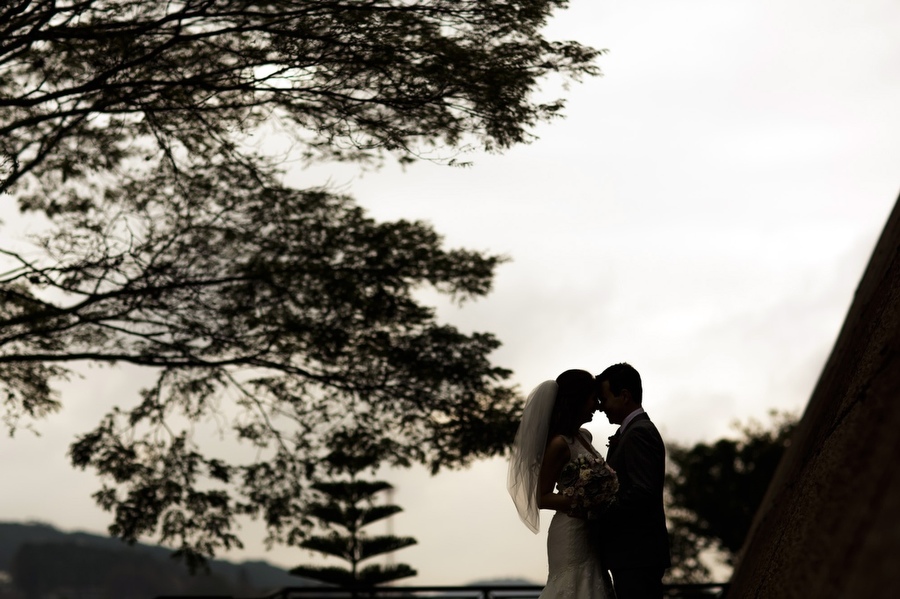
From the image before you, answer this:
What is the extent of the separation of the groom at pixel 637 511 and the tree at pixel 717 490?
40829mm

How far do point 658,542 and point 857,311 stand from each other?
117 inches

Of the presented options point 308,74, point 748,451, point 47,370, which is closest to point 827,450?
point 308,74

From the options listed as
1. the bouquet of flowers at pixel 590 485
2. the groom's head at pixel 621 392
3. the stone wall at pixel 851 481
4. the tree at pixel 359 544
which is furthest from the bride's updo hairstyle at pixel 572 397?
the tree at pixel 359 544

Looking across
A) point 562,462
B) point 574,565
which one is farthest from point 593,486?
point 574,565

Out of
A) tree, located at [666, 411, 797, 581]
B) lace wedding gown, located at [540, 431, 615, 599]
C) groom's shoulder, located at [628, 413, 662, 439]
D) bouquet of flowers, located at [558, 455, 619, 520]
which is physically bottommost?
lace wedding gown, located at [540, 431, 615, 599]

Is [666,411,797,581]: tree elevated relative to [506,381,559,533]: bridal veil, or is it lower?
elevated

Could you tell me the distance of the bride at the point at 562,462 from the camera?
19.6 feet

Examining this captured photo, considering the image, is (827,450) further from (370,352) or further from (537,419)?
(370,352)

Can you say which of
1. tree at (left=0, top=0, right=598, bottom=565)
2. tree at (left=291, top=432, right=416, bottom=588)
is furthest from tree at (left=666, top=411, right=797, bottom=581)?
tree at (left=0, top=0, right=598, bottom=565)

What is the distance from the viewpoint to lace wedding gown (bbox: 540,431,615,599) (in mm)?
5977

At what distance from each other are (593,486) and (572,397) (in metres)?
0.69

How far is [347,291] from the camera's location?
12.7 meters

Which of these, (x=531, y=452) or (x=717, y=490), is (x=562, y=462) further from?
(x=717, y=490)

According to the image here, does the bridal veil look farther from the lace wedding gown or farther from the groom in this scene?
the groom
